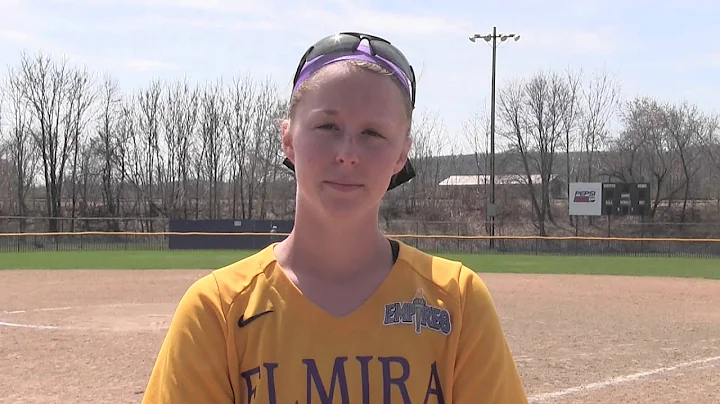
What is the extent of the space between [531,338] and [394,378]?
10379mm

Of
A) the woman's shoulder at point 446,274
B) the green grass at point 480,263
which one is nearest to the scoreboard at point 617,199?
the green grass at point 480,263

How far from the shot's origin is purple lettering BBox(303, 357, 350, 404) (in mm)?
1559

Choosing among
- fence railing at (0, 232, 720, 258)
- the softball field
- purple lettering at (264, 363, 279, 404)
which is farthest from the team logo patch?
fence railing at (0, 232, 720, 258)

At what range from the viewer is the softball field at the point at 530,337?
8086mm

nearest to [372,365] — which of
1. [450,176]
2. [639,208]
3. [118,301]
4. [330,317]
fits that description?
[330,317]

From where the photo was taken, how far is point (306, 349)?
1.58 metres

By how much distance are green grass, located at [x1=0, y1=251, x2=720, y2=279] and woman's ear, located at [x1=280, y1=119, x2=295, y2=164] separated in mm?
23339

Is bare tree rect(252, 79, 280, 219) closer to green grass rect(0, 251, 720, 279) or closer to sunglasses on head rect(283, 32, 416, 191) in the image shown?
green grass rect(0, 251, 720, 279)

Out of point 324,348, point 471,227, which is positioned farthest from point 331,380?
point 471,227

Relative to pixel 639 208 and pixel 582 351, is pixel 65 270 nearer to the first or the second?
pixel 582 351

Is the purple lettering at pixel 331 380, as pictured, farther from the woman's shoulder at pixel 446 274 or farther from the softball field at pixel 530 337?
the softball field at pixel 530 337

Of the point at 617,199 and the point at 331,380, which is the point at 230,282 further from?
the point at 617,199

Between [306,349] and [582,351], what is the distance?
9607mm

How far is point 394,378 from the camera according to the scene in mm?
1580
